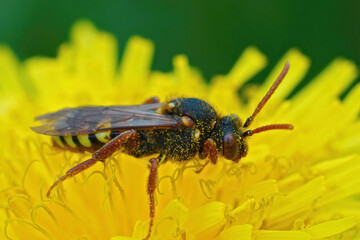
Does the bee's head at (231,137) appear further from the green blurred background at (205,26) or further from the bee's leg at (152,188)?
the green blurred background at (205,26)

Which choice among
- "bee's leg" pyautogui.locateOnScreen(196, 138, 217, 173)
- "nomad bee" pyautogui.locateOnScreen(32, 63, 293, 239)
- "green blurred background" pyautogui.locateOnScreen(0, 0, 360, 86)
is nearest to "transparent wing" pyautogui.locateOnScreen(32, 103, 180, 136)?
"nomad bee" pyautogui.locateOnScreen(32, 63, 293, 239)

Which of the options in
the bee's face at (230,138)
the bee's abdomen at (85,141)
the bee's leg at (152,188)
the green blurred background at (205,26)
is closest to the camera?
the bee's leg at (152,188)

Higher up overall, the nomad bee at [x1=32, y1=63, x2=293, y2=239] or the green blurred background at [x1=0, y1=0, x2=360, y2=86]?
the green blurred background at [x1=0, y1=0, x2=360, y2=86]

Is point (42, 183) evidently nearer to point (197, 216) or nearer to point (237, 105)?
point (197, 216)

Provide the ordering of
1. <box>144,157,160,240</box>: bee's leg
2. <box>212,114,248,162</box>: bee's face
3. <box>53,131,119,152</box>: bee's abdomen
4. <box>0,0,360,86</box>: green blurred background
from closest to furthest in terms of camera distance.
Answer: <box>144,157,160,240</box>: bee's leg, <box>212,114,248,162</box>: bee's face, <box>53,131,119,152</box>: bee's abdomen, <box>0,0,360,86</box>: green blurred background

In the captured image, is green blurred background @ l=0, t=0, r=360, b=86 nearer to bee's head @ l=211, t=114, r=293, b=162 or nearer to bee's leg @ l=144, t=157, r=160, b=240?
bee's head @ l=211, t=114, r=293, b=162

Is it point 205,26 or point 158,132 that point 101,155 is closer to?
point 158,132

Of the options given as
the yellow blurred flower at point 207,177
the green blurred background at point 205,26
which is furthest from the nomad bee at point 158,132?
the green blurred background at point 205,26
